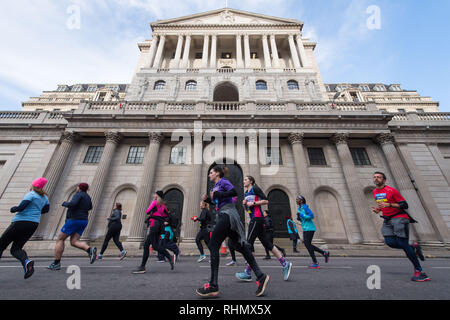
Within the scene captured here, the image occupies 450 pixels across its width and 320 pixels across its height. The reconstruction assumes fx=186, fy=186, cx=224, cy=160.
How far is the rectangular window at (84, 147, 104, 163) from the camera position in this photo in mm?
14758

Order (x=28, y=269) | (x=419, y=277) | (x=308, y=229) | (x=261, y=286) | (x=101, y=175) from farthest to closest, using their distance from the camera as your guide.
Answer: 1. (x=101, y=175)
2. (x=308, y=229)
3. (x=419, y=277)
4. (x=28, y=269)
5. (x=261, y=286)

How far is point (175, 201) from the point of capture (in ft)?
44.9

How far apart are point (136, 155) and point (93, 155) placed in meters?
3.41

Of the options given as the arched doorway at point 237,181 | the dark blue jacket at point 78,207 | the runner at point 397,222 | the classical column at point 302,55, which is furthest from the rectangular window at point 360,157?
the dark blue jacket at point 78,207

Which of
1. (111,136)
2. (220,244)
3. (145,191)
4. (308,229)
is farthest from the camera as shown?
(111,136)

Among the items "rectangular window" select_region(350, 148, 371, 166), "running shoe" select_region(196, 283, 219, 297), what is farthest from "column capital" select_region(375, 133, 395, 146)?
"running shoe" select_region(196, 283, 219, 297)

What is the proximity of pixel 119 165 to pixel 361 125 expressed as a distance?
754 inches

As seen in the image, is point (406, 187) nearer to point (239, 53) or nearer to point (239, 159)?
point (239, 159)

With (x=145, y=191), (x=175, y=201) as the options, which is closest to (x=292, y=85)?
(x=175, y=201)

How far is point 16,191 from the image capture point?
13.1 metres

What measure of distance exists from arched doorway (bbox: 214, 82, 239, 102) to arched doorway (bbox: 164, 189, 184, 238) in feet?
41.3

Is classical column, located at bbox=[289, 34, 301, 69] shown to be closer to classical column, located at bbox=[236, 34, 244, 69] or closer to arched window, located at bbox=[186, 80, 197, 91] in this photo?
classical column, located at bbox=[236, 34, 244, 69]

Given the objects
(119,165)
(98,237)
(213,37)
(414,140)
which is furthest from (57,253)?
(213,37)

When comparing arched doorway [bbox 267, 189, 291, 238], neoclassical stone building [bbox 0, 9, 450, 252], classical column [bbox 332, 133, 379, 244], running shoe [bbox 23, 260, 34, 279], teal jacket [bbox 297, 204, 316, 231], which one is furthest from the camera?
arched doorway [bbox 267, 189, 291, 238]
